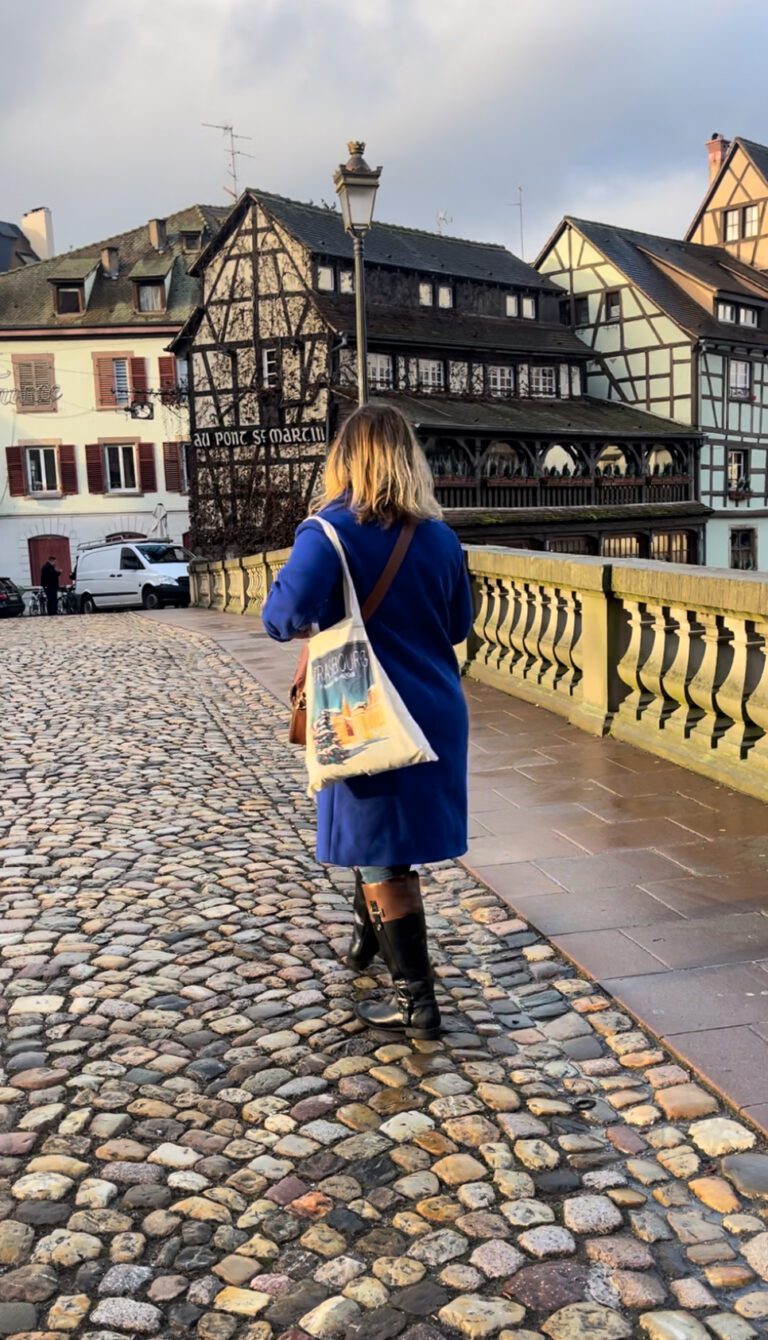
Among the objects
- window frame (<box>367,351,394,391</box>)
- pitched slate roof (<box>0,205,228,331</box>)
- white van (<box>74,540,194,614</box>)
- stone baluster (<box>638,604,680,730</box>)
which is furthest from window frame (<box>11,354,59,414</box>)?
stone baluster (<box>638,604,680,730</box>)

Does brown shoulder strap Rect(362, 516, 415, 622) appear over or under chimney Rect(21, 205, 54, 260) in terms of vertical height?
under

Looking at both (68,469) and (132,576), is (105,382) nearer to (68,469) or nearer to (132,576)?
(68,469)

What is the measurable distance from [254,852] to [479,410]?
98.2ft

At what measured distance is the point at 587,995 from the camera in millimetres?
3490

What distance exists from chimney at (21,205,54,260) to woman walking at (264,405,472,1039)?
5141cm

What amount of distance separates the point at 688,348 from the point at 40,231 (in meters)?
27.9

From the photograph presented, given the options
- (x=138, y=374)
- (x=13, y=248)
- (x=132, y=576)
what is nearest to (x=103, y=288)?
(x=138, y=374)

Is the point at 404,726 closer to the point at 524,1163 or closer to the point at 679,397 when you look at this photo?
the point at 524,1163

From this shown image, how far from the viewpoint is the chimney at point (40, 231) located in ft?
163

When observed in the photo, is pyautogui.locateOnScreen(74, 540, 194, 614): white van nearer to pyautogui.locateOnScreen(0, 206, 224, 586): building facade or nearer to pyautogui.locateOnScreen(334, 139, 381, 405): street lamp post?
pyautogui.locateOnScreen(0, 206, 224, 586): building facade

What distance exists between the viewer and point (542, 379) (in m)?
37.9

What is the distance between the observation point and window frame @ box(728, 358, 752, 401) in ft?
130

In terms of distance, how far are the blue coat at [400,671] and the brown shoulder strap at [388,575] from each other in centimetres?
1

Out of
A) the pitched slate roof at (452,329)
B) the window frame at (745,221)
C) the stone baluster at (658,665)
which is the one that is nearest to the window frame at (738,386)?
the pitched slate roof at (452,329)
